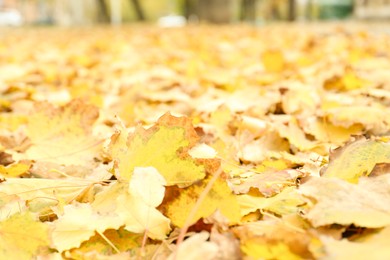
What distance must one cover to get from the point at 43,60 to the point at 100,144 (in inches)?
103

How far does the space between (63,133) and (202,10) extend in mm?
11758

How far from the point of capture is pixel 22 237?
746mm

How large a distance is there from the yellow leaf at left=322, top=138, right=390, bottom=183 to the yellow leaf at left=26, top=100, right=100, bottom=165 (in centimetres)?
50

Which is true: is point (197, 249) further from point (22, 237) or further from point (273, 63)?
point (273, 63)

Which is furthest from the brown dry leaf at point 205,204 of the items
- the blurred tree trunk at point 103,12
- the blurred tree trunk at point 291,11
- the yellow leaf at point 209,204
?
the blurred tree trunk at point 103,12

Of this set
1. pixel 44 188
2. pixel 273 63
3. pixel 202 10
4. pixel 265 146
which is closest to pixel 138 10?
pixel 202 10

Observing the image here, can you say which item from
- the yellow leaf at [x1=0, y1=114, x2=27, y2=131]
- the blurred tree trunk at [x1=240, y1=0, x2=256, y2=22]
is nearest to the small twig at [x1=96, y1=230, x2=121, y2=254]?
the yellow leaf at [x1=0, y1=114, x2=27, y2=131]

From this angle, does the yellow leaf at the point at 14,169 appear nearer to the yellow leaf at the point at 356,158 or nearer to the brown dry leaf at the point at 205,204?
the brown dry leaf at the point at 205,204

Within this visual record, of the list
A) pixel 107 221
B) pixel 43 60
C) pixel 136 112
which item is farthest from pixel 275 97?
pixel 43 60

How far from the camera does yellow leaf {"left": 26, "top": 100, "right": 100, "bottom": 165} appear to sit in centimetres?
121

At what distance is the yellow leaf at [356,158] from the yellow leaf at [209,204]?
175mm

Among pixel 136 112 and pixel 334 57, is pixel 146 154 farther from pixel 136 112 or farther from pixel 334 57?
pixel 334 57

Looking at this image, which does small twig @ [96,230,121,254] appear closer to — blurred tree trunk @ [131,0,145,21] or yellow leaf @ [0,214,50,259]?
yellow leaf @ [0,214,50,259]

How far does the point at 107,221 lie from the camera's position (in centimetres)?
76
